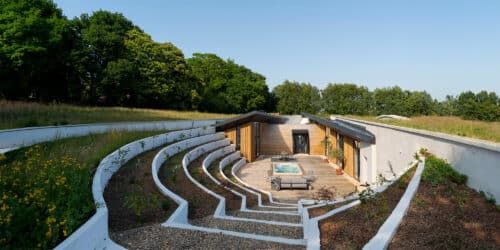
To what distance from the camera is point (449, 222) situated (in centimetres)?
406

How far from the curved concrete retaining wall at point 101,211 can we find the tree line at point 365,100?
151ft

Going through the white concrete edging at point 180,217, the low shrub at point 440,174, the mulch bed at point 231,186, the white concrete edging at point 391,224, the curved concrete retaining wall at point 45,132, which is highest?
the curved concrete retaining wall at point 45,132

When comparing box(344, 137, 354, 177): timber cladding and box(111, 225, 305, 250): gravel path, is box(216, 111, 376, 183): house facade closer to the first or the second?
box(344, 137, 354, 177): timber cladding

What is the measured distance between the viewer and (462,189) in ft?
18.2

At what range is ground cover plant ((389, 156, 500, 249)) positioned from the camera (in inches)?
137

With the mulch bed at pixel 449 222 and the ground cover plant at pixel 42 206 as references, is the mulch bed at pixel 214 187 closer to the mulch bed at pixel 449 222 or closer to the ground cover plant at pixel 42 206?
the ground cover plant at pixel 42 206

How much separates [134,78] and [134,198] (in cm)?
2770

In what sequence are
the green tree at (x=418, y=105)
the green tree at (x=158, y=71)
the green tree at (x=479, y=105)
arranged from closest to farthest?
the green tree at (x=158, y=71)
the green tree at (x=479, y=105)
the green tree at (x=418, y=105)

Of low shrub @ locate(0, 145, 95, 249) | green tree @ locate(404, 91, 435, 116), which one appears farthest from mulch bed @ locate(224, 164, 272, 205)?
green tree @ locate(404, 91, 435, 116)

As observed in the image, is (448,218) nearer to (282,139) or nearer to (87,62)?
(282,139)

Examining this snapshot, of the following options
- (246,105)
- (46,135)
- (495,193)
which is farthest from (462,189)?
(246,105)

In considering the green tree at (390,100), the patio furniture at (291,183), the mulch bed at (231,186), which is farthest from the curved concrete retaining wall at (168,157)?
the green tree at (390,100)

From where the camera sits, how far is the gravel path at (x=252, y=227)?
16.5ft

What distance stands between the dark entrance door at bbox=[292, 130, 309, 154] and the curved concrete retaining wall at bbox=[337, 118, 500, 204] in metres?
13.6
